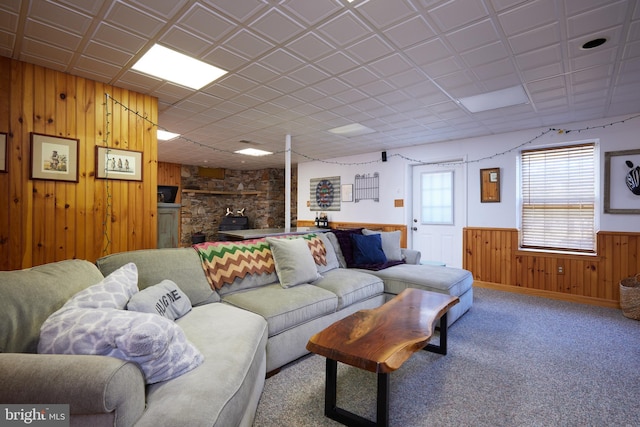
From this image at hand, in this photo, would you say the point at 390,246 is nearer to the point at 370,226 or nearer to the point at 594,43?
the point at 370,226

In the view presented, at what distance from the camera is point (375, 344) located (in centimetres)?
161

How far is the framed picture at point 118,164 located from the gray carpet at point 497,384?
261 centimetres

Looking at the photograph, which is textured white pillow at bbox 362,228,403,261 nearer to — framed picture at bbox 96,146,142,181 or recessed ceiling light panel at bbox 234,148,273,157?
framed picture at bbox 96,146,142,181

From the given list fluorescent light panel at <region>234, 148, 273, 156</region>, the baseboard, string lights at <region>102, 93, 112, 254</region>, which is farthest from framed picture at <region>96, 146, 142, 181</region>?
the baseboard

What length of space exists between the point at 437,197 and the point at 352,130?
6.87 ft

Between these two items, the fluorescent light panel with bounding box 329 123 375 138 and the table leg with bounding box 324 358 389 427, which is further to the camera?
the fluorescent light panel with bounding box 329 123 375 138

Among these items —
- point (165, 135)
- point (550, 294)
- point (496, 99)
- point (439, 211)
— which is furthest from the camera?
point (439, 211)

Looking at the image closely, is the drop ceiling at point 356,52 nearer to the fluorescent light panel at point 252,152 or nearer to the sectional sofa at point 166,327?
the sectional sofa at point 166,327

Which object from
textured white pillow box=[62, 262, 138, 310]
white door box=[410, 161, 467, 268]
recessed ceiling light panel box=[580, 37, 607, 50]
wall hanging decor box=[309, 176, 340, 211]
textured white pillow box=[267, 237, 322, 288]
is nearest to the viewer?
textured white pillow box=[62, 262, 138, 310]

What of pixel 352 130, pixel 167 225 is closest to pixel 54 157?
pixel 167 225

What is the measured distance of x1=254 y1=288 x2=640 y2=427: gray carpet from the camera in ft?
5.61

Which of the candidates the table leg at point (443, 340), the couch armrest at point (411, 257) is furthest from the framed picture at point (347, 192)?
the table leg at point (443, 340)

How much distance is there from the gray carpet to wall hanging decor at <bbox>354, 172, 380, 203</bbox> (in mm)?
3653

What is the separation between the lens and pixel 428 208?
223 inches
